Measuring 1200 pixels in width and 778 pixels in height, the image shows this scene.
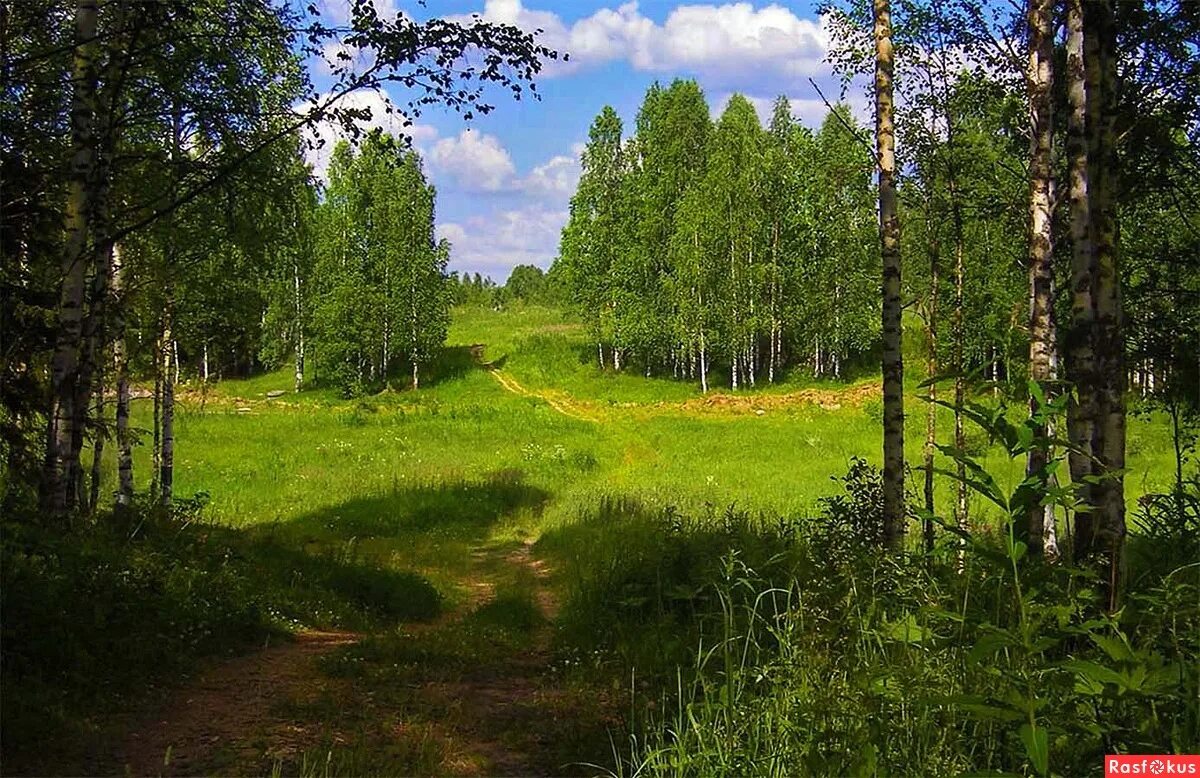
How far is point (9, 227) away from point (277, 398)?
43.0 metres

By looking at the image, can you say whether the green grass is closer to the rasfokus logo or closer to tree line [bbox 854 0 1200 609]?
tree line [bbox 854 0 1200 609]

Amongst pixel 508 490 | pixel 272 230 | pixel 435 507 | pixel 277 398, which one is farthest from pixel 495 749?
pixel 277 398

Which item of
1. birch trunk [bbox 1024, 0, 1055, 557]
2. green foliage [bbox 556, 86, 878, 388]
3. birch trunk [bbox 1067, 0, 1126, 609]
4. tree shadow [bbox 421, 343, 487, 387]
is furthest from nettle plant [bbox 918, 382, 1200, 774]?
tree shadow [bbox 421, 343, 487, 387]

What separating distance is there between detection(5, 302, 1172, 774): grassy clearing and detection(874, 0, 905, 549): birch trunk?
4.77 ft

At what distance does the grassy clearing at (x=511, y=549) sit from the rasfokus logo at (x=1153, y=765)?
0.61 m

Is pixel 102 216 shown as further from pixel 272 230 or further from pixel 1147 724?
pixel 1147 724

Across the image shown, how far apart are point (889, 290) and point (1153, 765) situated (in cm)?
804

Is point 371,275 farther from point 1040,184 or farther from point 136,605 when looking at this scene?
point 1040,184

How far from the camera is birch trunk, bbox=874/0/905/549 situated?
31.4 ft

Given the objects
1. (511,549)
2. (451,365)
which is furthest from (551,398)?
(511,549)

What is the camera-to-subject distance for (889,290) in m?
9.78

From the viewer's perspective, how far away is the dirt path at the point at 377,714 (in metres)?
5.14

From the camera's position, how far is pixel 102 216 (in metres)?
9.38

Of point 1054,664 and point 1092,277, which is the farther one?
point 1092,277
